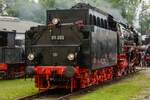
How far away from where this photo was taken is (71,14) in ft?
55.9

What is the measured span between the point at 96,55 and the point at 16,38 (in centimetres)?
861

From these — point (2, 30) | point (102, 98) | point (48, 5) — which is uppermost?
point (48, 5)

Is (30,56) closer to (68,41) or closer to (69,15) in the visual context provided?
(68,41)

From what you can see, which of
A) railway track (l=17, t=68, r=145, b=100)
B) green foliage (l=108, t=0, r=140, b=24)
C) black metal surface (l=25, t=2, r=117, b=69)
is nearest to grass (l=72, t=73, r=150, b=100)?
railway track (l=17, t=68, r=145, b=100)

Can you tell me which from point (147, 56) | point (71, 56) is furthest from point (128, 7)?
point (71, 56)

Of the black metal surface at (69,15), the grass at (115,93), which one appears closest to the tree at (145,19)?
the grass at (115,93)

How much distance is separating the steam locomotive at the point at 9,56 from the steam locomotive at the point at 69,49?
4642mm

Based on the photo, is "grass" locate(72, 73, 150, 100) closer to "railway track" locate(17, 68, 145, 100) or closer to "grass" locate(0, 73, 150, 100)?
"grass" locate(0, 73, 150, 100)

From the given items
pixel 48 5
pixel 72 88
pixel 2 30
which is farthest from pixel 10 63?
pixel 48 5

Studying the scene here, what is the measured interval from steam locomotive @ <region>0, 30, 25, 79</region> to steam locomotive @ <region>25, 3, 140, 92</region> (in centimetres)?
464

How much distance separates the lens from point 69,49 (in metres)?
15.3

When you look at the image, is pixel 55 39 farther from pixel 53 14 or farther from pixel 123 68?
pixel 123 68

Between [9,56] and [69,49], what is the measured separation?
22.8ft

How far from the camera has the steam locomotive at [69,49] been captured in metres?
15.2
